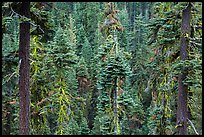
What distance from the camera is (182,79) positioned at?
8250mm

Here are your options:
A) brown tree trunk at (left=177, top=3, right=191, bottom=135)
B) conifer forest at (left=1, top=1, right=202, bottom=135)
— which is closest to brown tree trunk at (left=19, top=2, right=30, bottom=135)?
conifer forest at (left=1, top=1, right=202, bottom=135)

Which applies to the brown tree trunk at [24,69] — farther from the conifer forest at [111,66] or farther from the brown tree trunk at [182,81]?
the brown tree trunk at [182,81]

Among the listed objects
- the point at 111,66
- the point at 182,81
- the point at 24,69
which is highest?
the point at 111,66

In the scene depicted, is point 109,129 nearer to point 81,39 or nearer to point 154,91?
point 154,91

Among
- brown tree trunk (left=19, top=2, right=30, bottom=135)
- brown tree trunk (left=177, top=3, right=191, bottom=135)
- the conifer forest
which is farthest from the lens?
brown tree trunk (left=177, top=3, right=191, bottom=135)

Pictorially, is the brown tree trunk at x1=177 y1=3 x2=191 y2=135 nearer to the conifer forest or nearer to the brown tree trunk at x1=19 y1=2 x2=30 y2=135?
the conifer forest

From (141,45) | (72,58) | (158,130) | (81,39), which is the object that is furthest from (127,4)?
(158,130)

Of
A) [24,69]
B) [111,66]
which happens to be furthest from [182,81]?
[111,66]

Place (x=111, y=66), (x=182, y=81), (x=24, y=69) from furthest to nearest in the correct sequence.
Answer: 1. (x=111, y=66)
2. (x=182, y=81)
3. (x=24, y=69)

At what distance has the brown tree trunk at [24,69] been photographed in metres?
7.58

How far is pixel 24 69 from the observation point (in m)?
7.74

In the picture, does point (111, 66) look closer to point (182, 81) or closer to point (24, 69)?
point (182, 81)

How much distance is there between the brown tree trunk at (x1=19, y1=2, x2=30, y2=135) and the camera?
7.58 m

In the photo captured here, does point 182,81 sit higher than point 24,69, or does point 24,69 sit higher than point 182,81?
point 24,69
